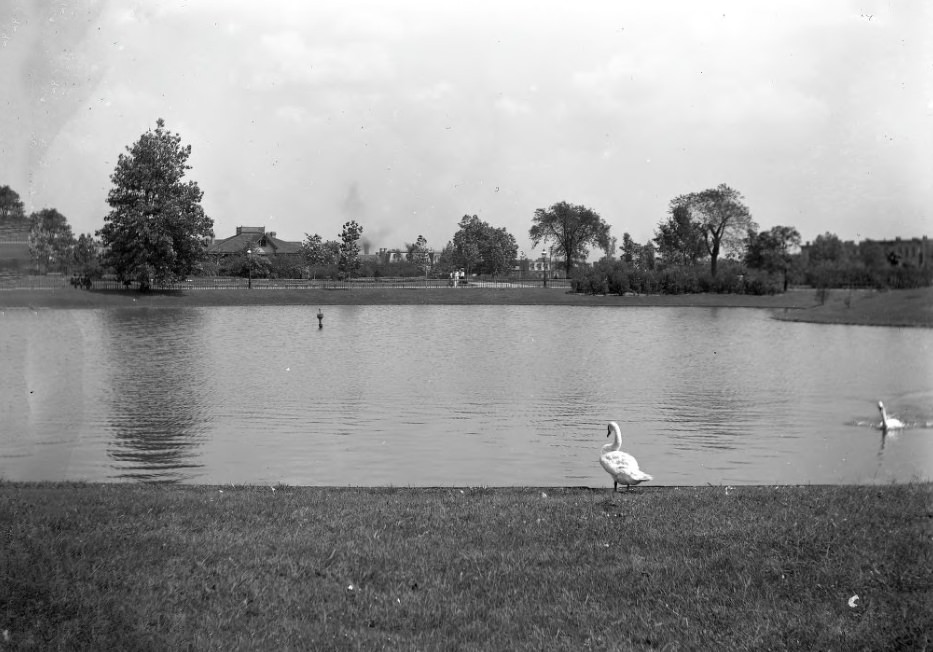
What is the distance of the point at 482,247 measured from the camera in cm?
14050

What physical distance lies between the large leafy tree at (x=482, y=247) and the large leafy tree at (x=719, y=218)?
149 feet

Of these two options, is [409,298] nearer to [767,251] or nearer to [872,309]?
[767,251]

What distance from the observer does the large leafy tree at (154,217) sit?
72375 mm

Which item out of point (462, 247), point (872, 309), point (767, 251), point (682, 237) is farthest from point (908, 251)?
point (462, 247)

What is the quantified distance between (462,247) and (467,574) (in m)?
134

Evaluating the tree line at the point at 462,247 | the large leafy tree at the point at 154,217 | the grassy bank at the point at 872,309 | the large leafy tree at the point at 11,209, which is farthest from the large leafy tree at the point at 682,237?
the large leafy tree at the point at 11,209

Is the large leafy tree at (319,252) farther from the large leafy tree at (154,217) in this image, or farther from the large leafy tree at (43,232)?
the large leafy tree at (43,232)

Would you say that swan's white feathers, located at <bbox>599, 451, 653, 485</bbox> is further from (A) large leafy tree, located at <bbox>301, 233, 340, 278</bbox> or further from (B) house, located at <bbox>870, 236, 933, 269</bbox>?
(A) large leafy tree, located at <bbox>301, 233, 340, 278</bbox>

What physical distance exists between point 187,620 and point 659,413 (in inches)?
694

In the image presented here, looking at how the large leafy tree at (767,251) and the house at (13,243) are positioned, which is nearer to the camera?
the house at (13,243)

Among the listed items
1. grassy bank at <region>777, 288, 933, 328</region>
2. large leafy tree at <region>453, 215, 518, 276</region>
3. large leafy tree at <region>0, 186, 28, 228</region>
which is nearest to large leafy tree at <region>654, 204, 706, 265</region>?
grassy bank at <region>777, 288, 933, 328</region>

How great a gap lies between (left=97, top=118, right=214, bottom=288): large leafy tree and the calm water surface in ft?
81.6

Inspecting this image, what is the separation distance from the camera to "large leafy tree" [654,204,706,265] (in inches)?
3839

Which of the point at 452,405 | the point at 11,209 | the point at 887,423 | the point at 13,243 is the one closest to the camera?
the point at 13,243
